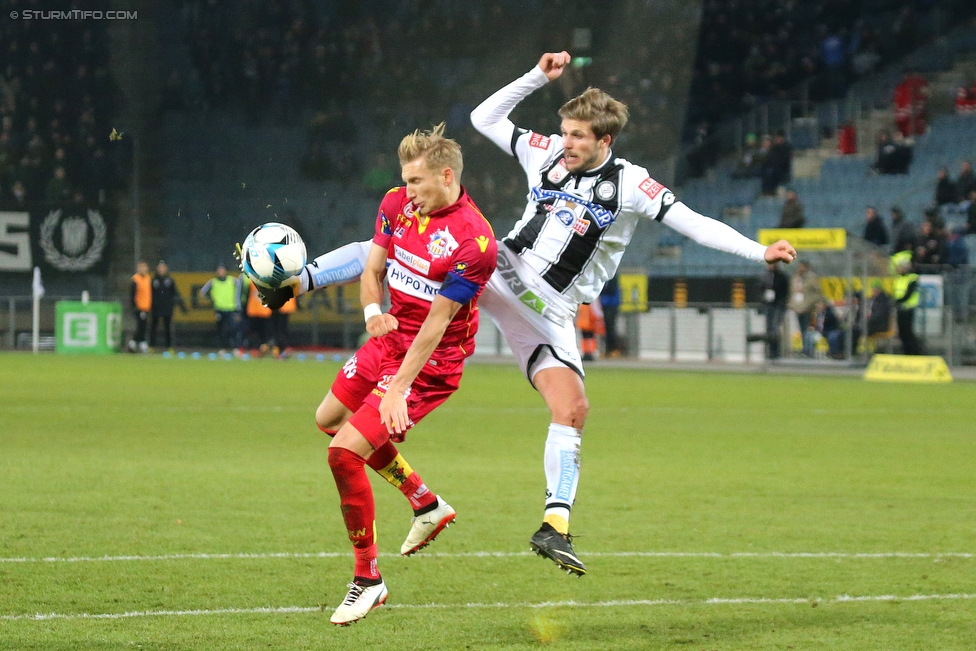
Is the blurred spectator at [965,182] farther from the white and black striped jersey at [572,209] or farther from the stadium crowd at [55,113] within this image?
the white and black striped jersey at [572,209]

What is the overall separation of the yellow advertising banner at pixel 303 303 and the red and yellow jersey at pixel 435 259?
22.7 m

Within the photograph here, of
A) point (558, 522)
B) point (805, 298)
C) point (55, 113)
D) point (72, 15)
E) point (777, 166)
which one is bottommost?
point (558, 522)

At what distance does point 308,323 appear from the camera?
29.4m

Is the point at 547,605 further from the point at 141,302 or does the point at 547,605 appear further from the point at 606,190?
the point at 141,302

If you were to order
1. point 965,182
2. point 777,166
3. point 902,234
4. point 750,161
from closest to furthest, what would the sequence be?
point 902,234
point 965,182
point 777,166
point 750,161

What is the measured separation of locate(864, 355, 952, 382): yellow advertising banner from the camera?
72.6ft

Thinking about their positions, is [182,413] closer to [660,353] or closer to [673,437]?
[673,437]

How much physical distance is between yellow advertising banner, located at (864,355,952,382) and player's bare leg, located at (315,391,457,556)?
17.2 meters

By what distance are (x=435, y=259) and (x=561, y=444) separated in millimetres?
1123

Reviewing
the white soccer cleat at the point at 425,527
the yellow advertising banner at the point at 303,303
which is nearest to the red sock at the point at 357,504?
the white soccer cleat at the point at 425,527

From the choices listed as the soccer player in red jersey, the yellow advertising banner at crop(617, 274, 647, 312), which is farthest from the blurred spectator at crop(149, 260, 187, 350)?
the soccer player in red jersey

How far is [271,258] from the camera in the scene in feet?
20.3

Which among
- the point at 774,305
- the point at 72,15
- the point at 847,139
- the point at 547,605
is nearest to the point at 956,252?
the point at 774,305

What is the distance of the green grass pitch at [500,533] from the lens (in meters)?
5.90
